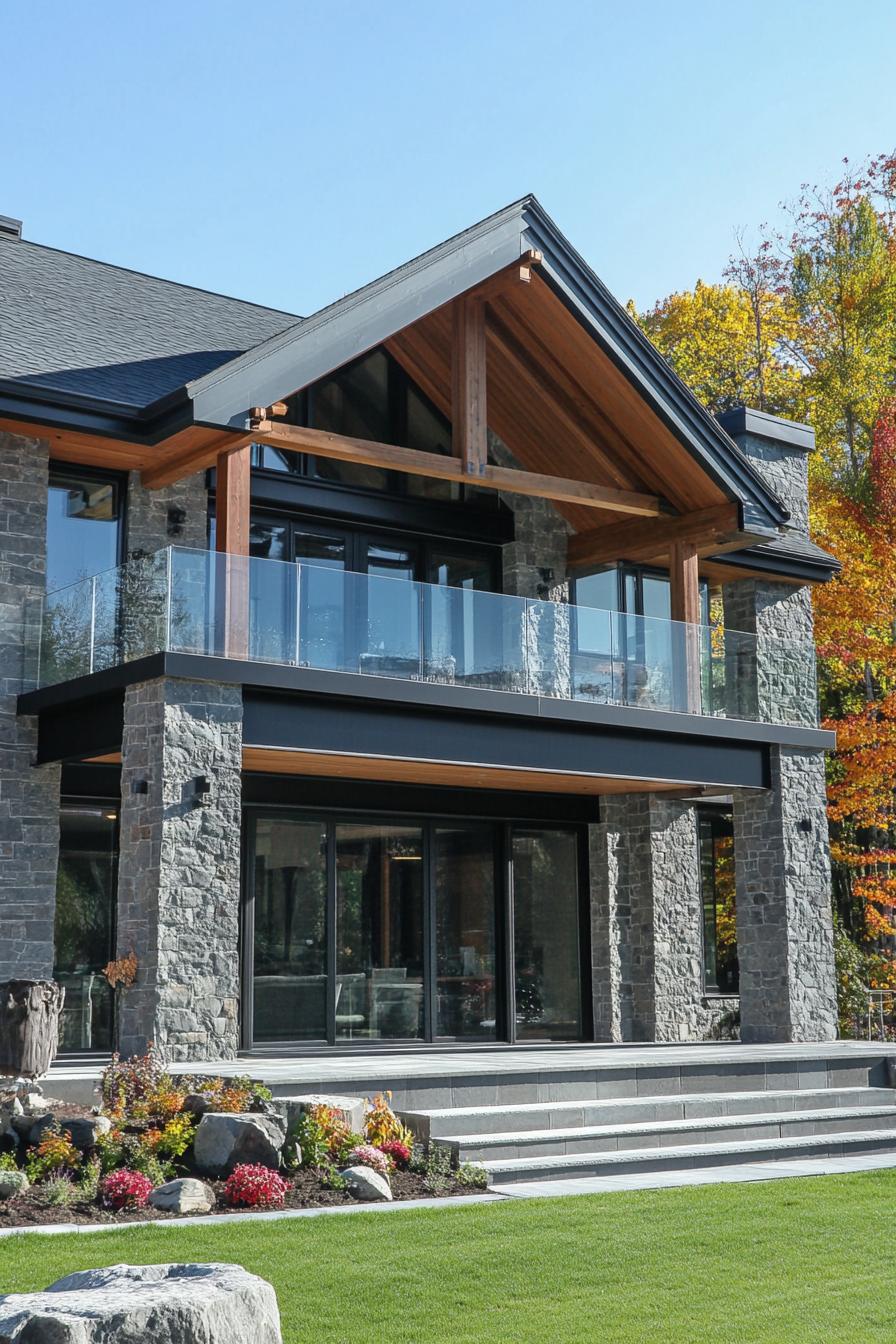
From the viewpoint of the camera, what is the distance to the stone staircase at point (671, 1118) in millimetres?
11797

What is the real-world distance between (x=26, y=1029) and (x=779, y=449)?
15585 millimetres

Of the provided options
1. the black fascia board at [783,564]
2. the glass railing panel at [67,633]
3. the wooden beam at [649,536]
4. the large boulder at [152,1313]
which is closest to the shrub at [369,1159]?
the large boulder at [152,1313]

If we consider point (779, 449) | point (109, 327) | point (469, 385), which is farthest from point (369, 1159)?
point (779, 449)

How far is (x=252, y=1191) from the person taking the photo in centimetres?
981

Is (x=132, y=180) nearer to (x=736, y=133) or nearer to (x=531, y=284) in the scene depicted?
(x=531, y=284)

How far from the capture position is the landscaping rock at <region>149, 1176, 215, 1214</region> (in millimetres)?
9570

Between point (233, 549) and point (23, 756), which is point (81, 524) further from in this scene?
point (23, 756)

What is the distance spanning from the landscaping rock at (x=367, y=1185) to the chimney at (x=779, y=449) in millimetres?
14267

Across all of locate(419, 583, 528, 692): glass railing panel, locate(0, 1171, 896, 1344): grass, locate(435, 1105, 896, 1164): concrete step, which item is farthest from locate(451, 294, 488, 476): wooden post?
locate(0, 1171, 896, 1344): grass

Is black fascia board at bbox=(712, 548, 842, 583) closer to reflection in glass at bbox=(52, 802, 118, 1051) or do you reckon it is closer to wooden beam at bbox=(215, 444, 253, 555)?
wooden beam at bbox=(215, 444, 253, 555)

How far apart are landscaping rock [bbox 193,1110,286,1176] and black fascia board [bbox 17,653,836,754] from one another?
4828mm

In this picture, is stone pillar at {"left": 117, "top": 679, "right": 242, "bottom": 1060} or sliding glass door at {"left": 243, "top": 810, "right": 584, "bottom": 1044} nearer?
stone pillar at {"left": 117, "top": 679, "right": 242, "bottom": 1060}

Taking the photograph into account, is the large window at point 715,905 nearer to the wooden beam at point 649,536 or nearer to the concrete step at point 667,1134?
the wooden beam at point 649,536

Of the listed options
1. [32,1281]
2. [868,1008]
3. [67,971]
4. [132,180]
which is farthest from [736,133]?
[32,1281]
